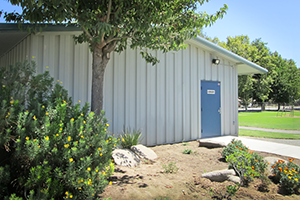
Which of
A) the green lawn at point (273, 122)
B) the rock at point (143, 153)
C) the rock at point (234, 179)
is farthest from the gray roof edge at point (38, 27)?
the green lawn at point (273, 122)

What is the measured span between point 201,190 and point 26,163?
2.73m

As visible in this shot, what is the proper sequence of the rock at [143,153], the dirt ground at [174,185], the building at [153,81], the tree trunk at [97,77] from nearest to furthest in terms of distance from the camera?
the dirt ground at [174,185]
the tree trunk at [97,77]
the rock at [143,153]
the building at [153,81]

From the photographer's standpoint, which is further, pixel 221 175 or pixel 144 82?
pixel 144 82

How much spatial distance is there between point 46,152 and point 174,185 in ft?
7.47

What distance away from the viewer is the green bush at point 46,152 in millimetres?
2471

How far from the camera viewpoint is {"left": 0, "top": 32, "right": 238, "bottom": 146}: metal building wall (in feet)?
18.9

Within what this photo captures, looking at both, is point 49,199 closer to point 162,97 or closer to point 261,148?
point 162,97

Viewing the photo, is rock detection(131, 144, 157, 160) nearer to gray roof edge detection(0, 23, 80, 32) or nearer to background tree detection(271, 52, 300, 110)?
gray roof edge detection(0, 23, 80, 32)

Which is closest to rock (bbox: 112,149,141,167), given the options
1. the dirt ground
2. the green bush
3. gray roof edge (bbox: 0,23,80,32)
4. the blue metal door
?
the dirt ground

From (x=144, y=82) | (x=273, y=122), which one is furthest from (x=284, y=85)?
(x=144, y=82)

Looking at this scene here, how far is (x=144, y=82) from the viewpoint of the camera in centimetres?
711

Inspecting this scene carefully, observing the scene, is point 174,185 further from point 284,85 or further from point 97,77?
point 284,85

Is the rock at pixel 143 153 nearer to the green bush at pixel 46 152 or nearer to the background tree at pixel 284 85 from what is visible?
the green bush at pixel 46 152

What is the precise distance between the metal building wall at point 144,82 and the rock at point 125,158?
A: 1262 millimetres
